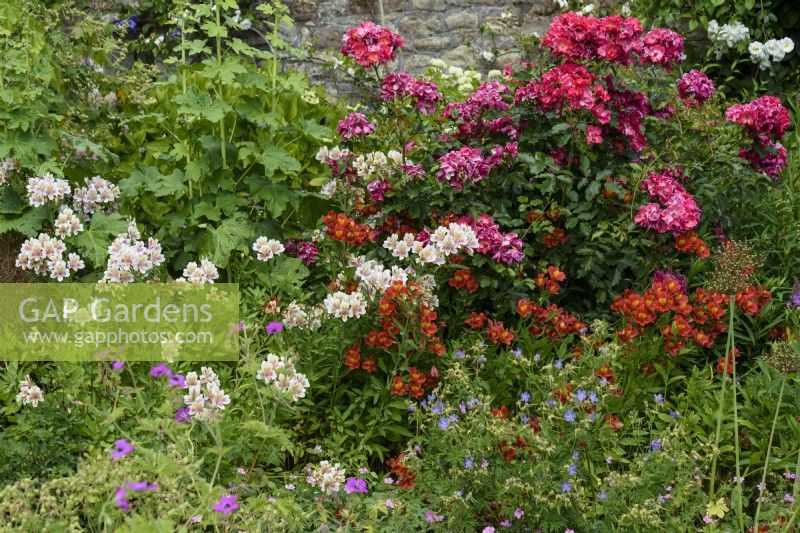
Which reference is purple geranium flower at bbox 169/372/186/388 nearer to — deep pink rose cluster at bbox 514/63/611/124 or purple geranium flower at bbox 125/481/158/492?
purple geranium flower at bbox 125/481/158/492

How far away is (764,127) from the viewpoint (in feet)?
13.8

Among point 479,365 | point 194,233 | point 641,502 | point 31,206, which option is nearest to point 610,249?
point 479,365

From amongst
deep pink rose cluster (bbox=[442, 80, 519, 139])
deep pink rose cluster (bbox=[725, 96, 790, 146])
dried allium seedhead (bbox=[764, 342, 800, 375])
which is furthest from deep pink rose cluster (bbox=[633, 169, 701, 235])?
dried allium seedhead (bbox=[764, 342, 800, 375])

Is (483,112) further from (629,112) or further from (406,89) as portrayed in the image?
(629,112)

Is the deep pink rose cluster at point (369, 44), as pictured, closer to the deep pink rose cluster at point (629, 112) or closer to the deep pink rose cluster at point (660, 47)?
the deep pink rose cluster at point (629, 112)

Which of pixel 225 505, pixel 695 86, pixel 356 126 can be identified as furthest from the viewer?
pixel 695 86

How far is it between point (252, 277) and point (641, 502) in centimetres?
202

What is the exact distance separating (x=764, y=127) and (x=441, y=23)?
337 centimetres

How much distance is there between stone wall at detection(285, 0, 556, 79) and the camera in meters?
6.98

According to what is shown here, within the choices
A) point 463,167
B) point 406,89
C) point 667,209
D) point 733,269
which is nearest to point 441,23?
point 406,89

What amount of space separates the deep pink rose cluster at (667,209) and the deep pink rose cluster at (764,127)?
506mm

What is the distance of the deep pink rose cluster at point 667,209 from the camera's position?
3.80m

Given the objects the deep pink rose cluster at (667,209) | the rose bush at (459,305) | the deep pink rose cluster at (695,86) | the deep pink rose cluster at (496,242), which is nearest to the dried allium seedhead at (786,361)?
the rose bush at (459,305)

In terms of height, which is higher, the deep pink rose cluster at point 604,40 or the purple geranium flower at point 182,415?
the deep pink rose cluster at point 604,40
